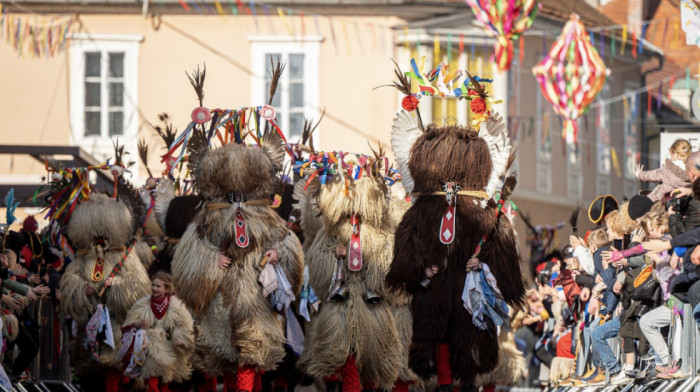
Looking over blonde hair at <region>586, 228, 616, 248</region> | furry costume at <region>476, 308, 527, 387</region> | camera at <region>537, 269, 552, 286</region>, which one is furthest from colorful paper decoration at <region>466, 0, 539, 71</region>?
blonde hair at <region>586, 228, 616, 248</region>

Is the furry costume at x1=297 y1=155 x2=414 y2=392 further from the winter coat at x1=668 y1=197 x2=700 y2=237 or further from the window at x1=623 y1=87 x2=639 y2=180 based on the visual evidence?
the window at x1=623 y1=87 x2=639 y2=180

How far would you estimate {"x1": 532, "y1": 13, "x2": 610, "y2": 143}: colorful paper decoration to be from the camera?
27297 mm

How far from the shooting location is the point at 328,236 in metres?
14.3

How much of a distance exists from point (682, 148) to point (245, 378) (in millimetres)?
4374

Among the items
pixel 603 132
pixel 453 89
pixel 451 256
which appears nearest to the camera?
pixel 451 256

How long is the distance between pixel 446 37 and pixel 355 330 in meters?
17.0

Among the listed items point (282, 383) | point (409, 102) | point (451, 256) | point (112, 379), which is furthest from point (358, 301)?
point (112, 379)

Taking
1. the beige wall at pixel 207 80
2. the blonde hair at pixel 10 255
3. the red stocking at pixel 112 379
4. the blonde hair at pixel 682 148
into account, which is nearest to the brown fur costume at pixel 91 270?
the red stocking at pixel 112 379

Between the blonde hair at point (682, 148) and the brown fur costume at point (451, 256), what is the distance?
1957mm

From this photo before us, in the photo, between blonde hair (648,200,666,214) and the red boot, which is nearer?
blonde hair (648,200,666,214)

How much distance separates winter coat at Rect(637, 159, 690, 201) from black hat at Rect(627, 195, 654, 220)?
1.18 ft

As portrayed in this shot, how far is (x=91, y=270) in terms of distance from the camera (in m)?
15.3

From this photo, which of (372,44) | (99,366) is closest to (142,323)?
(99,366)

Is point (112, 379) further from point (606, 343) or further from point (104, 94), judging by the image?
point (104, 94)
